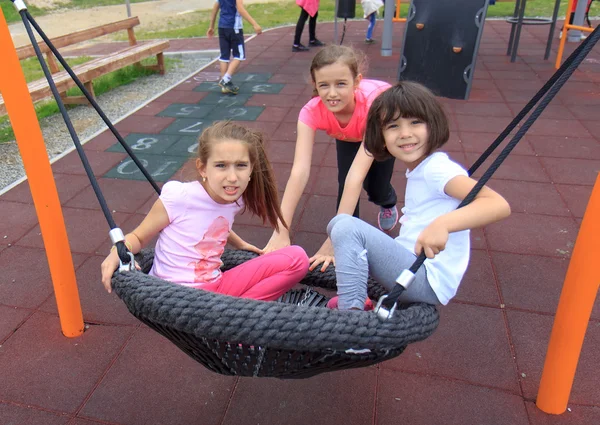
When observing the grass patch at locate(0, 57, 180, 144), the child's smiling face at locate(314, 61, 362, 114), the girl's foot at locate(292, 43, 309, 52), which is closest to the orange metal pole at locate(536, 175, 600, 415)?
the child's smiling face at locate(314, 61, 362, 114)

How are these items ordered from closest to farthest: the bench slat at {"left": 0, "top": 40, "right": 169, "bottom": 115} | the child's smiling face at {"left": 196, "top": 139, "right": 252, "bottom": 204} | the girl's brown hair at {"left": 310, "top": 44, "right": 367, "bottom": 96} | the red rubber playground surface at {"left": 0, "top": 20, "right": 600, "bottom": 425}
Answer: the child's smiling face at {"left": 196, "top": 139, "right": 252, "bottom": 204} → the red rubber playground surface at {"left": 0, "top": 20, "right": 600, "bottom": 425} → the girl's brown hair at {"left": 310, "top": 44, "right": 367, "bottom": 96} → the bench slat at {"left": 0, "top": 40, "right": 169, "bottom": 115}

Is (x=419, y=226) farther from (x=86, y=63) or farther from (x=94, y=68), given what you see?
(x=86, y=63)

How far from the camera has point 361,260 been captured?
146 cm

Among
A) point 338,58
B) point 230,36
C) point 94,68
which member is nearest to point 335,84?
point 338,58

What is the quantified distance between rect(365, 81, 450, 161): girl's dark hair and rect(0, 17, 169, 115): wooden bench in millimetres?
3342

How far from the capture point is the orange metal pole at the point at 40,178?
167 cm

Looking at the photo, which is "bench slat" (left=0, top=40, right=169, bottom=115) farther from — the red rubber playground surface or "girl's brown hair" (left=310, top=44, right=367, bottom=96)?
"girl's brown hair" (left=310, top=44, right=367, bottom=96)

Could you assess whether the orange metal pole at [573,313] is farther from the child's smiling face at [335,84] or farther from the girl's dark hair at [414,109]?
the child's smiling face at [335,84]

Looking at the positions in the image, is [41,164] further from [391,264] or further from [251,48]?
[251,48]

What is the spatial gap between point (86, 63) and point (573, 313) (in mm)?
5327

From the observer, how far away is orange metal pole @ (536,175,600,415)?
4.77 feet

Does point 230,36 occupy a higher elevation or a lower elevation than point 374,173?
higher

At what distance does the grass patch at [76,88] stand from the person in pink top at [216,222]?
3545mm

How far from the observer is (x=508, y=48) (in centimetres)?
707
